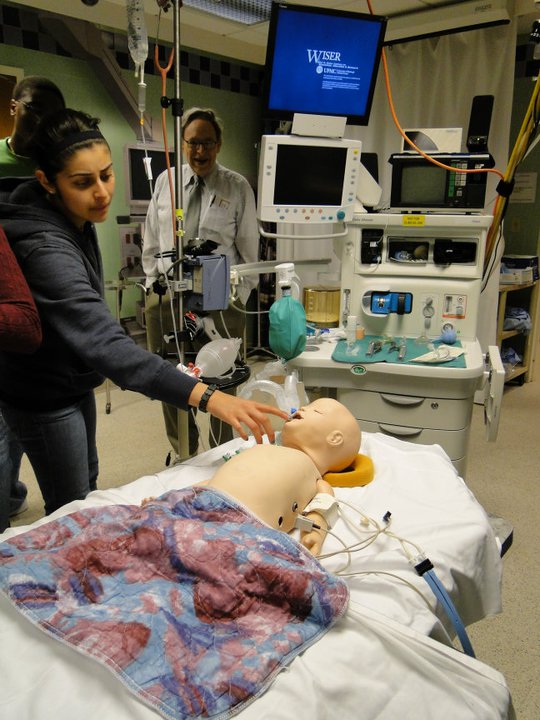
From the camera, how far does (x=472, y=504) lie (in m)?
1.34

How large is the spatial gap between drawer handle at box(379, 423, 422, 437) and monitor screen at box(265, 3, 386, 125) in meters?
1.20

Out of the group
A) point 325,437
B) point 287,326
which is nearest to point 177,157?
point 287,326

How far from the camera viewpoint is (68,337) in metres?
1.30

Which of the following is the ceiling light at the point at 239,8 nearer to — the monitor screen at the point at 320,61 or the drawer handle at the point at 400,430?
the monitor screen at the point at 320,61

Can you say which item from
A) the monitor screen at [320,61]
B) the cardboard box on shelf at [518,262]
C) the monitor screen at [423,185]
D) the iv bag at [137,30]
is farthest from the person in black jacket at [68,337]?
the cardboard box on shelf at [518,262]

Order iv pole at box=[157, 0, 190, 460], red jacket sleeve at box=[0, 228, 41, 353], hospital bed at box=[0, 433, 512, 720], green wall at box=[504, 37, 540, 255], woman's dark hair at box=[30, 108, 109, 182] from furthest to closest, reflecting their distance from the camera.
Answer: green wall at box=[504, 37, 540, 255], iv pole at box=[157, 0, 190, 460], woman's dark hair at box=[30, 108, 109, 182], red jacket sleeve at box=[0, 228, 41, 353], hospital bed at box=[0, 433, 512, 720]

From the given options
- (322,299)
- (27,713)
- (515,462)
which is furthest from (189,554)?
(515,462)

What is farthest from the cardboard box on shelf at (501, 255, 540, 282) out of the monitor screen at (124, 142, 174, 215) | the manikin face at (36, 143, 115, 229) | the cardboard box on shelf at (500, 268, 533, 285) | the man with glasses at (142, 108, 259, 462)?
the manikin face at (36, 143, 115, 229)

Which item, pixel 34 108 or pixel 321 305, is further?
pixel 321 305

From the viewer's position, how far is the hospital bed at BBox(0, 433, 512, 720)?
79 cm

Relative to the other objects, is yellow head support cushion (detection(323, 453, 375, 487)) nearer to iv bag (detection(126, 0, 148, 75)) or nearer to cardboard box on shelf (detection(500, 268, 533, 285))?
iv bag (detection(126, 0, 148, 75))

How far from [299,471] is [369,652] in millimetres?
461

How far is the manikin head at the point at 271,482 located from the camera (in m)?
1.20

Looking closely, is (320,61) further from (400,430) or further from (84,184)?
(400,430)
